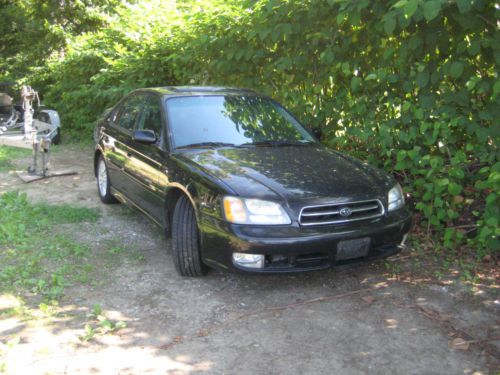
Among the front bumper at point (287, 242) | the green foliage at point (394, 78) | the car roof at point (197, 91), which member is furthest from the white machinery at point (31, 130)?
the front bumper at point (287, 242)

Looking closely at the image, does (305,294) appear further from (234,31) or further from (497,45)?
(234,31)

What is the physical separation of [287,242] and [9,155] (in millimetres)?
7993

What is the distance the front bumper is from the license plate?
3cm

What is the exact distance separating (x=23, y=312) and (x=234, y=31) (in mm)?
4268

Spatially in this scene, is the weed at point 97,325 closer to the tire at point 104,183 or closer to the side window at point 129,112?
the side window at point 129,112

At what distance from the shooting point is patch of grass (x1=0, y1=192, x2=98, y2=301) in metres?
4.10

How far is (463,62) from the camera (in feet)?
13.9

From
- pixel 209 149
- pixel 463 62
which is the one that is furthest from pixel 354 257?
pixel 463 62

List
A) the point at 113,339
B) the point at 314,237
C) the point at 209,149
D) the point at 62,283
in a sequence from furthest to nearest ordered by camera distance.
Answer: the point at 209,149
the point at 62,283
the point at 314,237
the point at 113,339

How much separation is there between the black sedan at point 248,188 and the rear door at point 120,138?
0.15ft

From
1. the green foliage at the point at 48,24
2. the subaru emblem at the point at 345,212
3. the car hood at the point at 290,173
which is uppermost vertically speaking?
the green foliage at the point at 48,24

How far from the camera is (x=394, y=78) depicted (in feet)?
16.0

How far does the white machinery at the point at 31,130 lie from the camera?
7773 millimetres

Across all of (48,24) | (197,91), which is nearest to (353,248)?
(197,91)
